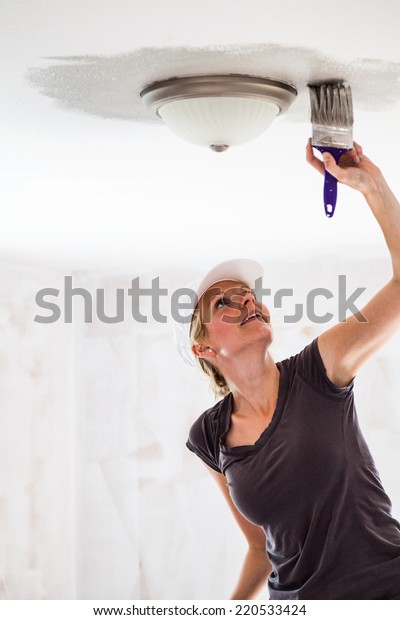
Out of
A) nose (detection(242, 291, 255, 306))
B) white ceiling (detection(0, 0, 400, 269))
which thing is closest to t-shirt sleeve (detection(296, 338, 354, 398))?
nose (detection(242, 291, 255, 306))

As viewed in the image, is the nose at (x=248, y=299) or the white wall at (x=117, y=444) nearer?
the nose at (x=248, y=299)

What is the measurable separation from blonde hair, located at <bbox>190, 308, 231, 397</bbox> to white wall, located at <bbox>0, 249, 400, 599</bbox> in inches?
85.9

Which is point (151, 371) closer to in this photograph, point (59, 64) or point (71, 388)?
point (71, 388)

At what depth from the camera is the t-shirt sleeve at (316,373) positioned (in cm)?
210

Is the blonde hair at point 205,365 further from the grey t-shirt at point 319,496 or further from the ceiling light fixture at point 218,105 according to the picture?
the ceiling light fixture at point 218,105

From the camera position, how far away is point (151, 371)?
5129 millimetres

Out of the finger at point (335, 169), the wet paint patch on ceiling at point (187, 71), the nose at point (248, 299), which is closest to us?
→ the wet paint patch on ceiling at point (187, 71)

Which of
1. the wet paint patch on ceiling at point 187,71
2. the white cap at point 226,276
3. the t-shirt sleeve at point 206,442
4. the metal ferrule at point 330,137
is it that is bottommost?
the t-shirt sleeve at point 206,442

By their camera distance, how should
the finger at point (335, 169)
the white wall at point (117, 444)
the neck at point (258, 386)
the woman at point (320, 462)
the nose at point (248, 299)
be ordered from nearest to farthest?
the finger at point (335, 169) → the woman at point (320, 462) → the neck at point (258, 386) → the nose at point (248, 299) → the white wall at point (117, 444)

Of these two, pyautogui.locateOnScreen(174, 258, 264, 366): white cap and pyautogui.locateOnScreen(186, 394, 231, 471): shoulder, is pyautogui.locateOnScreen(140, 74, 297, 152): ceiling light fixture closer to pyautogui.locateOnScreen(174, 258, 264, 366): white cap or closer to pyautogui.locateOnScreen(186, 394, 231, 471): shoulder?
pyautogui.locateOnScreen(174, 258, 264, 366): white cap

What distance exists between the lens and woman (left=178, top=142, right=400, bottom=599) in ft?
6.53

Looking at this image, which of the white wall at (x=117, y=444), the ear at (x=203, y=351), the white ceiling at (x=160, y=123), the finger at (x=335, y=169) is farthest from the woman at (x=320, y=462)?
the white wall at (x=117, y=444)

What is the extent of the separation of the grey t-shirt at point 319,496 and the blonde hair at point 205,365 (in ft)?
1.17
